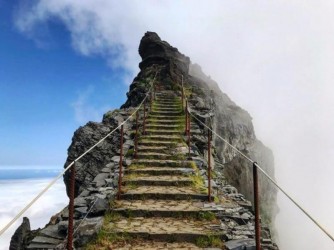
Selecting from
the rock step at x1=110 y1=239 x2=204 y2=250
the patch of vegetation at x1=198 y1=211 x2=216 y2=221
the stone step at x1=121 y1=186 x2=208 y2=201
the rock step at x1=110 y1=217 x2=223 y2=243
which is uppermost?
the stone step at x1=121 y1=186 x2=208 y2=201

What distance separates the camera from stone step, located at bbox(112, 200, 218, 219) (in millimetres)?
7219

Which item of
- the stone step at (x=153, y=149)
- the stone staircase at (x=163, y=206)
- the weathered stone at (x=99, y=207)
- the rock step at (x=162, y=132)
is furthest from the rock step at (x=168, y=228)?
the rock step at (x=162, y=132)

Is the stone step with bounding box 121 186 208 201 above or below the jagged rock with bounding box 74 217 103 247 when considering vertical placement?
above

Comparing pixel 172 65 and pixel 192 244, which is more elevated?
pixel 172 65

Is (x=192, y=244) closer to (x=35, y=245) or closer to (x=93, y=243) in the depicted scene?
(x=93, y=243)

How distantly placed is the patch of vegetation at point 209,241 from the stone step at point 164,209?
0.98m

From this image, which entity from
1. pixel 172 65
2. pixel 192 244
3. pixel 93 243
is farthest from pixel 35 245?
pixel 172 65

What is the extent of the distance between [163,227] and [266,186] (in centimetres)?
3259

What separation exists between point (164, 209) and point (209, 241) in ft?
4.97

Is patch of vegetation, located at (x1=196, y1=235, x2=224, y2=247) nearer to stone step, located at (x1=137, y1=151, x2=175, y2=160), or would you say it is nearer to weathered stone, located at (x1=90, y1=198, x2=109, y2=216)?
weathered stone, located at (x1=90, y1=198, x2=109, y2=216)

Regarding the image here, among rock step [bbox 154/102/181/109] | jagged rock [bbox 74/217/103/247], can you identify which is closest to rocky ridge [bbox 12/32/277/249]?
jagged rock [bbox 74/217/103/247]

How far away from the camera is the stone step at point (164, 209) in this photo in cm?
722

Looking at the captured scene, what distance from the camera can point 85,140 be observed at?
16469 mm

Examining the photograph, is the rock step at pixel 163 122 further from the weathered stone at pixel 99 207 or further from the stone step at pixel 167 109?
the weathered stone at pixel 99 207
